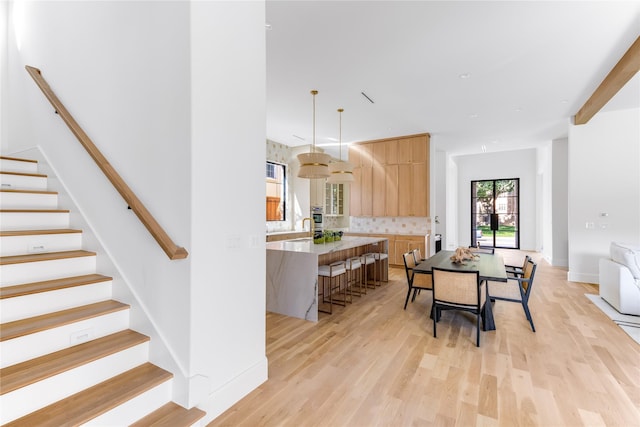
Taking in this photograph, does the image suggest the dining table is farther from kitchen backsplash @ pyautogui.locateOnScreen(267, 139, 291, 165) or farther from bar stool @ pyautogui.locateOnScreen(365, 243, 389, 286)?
kitchen backsplash @ pyautogui.locateOnScreen(267, 139, 291, 165)

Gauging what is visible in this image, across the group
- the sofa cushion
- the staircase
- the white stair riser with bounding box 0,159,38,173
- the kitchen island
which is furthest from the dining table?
the white stair riser with bounding box 0,159,38,173

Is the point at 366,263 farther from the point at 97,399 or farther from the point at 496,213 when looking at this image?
the point at 496,213

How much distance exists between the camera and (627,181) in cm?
534

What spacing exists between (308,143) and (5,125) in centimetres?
575

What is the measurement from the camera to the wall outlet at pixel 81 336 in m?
1.82

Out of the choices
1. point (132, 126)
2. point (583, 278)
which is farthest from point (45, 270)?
point (583, 278)

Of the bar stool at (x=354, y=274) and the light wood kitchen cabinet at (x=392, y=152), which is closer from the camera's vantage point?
the bar stool at (x=354, y=274)

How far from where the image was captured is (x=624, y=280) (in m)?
3.88

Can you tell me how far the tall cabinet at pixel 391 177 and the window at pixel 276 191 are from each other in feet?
6.20

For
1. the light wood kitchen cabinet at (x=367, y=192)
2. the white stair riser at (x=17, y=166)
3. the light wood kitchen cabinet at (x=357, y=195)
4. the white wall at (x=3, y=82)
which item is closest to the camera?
the white stair riser at (x=17, y=166)

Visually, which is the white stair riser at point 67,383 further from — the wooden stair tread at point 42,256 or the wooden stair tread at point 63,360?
the wooden stair tread at point 42,256

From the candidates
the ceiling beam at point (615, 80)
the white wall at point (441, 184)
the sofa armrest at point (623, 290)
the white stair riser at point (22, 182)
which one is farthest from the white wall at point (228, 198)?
the white wall at point (441, 184)

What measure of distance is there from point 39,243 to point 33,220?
1.01 ft

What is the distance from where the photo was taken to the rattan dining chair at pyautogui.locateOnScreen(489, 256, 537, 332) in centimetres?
331
